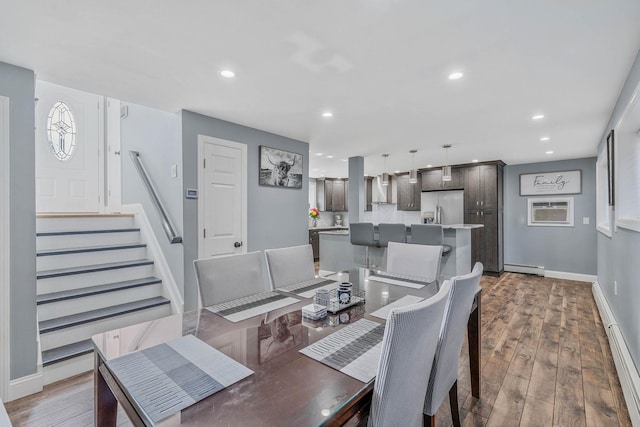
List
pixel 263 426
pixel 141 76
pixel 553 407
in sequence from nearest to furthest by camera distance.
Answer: pixel 263 426
pixel 553 407
pixel 141 76

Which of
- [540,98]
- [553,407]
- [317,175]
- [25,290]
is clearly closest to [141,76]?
[25,290]

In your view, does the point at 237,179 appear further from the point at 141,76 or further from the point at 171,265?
the point at 141,76

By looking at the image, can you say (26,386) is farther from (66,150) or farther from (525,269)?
(525,269)

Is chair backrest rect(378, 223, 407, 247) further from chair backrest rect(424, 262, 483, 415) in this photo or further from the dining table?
chair backrest rect(424, 262, 483, 415)

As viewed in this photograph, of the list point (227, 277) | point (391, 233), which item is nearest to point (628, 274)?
point (391, 233)

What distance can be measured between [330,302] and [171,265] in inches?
90.0

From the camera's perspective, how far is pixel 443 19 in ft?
5.34

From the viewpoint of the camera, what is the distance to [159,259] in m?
3.32

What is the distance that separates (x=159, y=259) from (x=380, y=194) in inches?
229

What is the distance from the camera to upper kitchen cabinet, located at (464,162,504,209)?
588cm

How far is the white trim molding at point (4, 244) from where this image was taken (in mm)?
2035

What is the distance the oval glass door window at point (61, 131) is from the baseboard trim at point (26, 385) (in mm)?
2868

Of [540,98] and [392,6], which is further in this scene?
[540,98]

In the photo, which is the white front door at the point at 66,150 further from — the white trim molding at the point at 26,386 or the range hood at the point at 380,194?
the range hood at the point at 380,194
